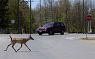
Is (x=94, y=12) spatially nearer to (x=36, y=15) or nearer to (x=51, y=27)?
(x=36, y=15)

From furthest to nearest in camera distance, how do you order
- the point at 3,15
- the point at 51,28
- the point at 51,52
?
the point at 3,15 < the point at 51,28 < the point at 51,52

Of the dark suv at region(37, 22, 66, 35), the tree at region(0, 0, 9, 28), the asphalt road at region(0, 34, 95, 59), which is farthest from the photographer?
the tree at region(0, 0, 9, 28)

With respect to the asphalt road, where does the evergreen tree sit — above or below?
above

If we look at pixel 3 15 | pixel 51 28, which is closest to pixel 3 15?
pixel 3 15

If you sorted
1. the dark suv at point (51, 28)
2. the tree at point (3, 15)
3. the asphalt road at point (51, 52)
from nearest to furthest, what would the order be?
the asphalt road at point (51, 52) → the dark suv at point (51, 28) → the tree at point (3, 15)

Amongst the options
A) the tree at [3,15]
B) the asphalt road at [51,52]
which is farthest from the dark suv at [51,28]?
the tree at [3,15]

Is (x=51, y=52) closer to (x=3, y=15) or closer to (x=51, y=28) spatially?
(x=51, y=28)

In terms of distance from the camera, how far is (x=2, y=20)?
58531mm

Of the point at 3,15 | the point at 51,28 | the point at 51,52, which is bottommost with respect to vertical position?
the point at 51,52

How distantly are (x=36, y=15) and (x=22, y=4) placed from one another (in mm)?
23744

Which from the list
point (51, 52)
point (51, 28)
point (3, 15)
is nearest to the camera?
point (51, 52)

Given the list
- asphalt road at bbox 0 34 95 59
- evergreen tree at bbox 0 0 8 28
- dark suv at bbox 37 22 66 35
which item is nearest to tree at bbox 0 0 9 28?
evergreen tree at bbox 0 0 8 28

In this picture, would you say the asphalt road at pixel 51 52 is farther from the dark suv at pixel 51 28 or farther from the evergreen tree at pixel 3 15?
the evergreen tree at pixel 3 15

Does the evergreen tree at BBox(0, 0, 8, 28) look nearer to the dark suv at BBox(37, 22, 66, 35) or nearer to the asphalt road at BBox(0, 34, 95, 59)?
the dark suv at BBox(37, 22, 66, 35)
